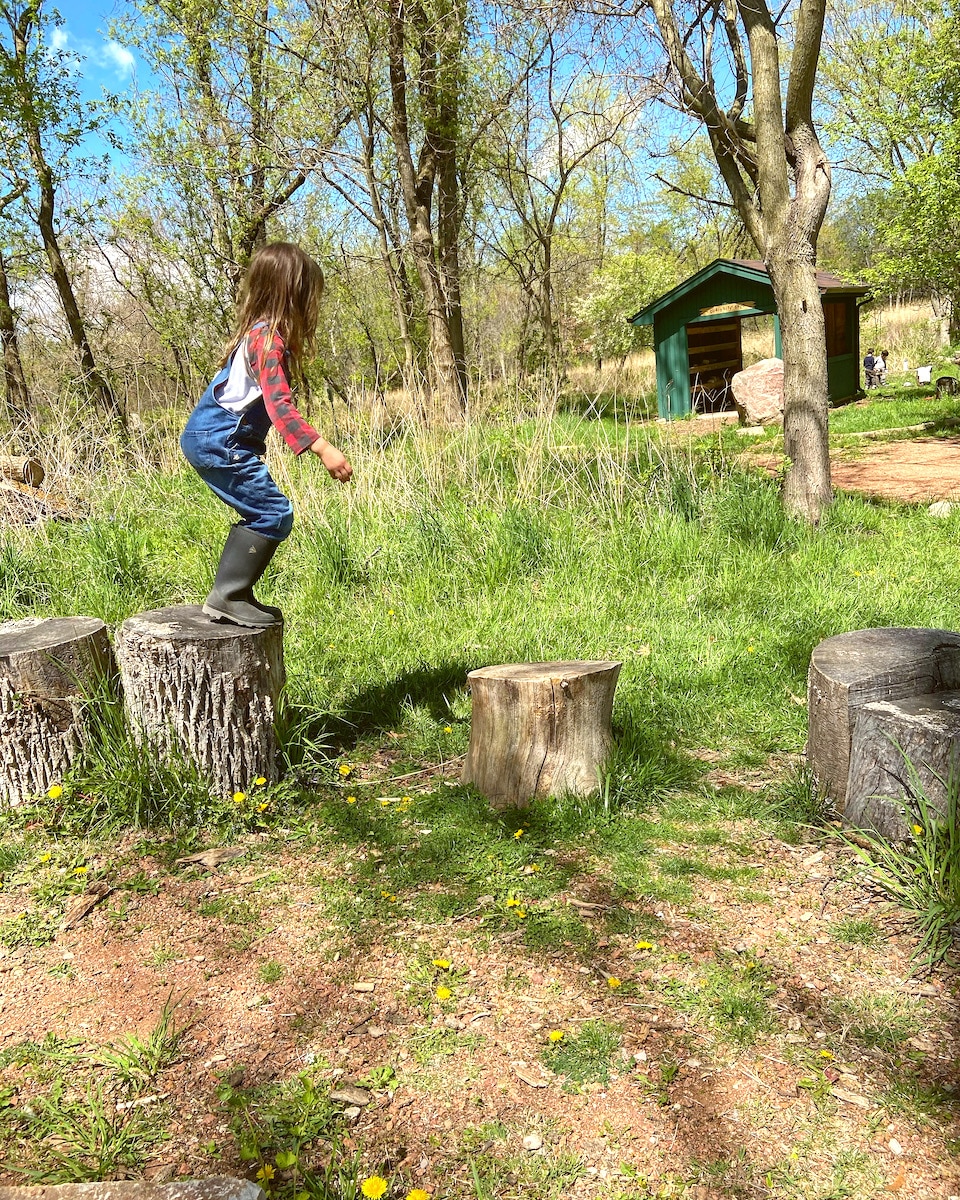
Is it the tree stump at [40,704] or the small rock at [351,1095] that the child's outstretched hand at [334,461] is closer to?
the tree stump at [40,704]

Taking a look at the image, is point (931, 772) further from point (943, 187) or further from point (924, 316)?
point (924, 316)

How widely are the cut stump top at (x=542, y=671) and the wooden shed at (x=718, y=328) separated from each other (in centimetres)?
1255

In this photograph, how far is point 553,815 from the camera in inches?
128

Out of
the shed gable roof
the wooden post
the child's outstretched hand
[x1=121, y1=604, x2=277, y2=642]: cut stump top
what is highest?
the shed gable roof

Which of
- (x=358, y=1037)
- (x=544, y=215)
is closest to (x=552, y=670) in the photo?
(x=358, y=1037)

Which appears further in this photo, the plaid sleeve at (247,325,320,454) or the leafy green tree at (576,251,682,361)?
the leafy green tree at (576,251,682,361)

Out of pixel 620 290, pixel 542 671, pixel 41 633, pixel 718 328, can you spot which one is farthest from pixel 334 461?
pixel 620 290

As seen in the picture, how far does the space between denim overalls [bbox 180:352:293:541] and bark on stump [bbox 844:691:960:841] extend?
216cm

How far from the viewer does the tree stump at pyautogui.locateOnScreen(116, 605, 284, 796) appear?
10.6 feet

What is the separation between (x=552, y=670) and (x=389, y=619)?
2015mm

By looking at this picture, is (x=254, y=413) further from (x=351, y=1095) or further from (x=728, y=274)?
(x=728, y=274)

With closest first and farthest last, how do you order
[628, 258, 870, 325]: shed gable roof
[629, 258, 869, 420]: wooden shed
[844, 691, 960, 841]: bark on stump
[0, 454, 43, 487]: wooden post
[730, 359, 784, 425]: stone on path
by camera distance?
[844, 691, 960, 841]: bark on stump < [0, 454, 43, 487]: wooden post < [730, 359, 784, 425]: stone on path < [628, 258, 870, 325]: shed gable roof < [629, 258, 869, 420]: wooden shed

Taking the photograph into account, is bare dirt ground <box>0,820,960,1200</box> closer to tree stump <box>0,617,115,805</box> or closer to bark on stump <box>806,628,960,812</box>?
bark on stump <box>806,628,960,812</box>

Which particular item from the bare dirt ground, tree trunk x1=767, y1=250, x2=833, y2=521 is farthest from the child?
tree trunk x1=767, y1=250, x2=833, y2=521
